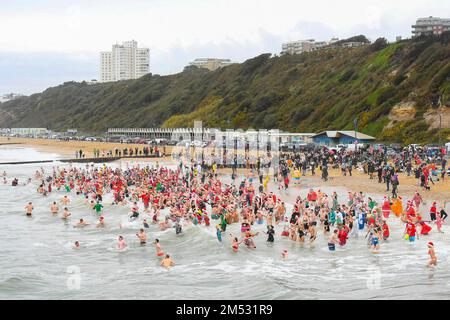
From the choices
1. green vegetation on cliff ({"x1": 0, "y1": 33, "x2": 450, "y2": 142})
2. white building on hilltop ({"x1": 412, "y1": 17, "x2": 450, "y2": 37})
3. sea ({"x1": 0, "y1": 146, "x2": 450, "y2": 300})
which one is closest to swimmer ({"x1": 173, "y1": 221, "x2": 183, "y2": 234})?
sea ({"x1": 0, "y1": 146, "x2": 450, "y2": 300})

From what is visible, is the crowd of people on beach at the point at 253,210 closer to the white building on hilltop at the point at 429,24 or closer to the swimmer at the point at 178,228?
the swimmer at the point at 178,228

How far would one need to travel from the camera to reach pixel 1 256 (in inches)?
796

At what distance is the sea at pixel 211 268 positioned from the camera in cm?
1476

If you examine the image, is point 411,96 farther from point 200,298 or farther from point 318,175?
point 200,298

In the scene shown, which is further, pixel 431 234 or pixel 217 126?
pixel 217 126

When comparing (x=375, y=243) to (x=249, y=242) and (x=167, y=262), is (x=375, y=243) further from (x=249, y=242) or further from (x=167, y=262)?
(x=167, y=262)

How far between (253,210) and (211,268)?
7.49m

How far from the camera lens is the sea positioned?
14.8m

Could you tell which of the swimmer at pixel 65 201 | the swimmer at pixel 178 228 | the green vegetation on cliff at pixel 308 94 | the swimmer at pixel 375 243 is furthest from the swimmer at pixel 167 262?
the green vegetation on cliff at pixel 308 94

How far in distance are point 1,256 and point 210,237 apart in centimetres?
762

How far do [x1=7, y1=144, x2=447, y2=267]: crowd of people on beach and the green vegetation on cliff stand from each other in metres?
21.3

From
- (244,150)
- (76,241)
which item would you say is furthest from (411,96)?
(76,241)
